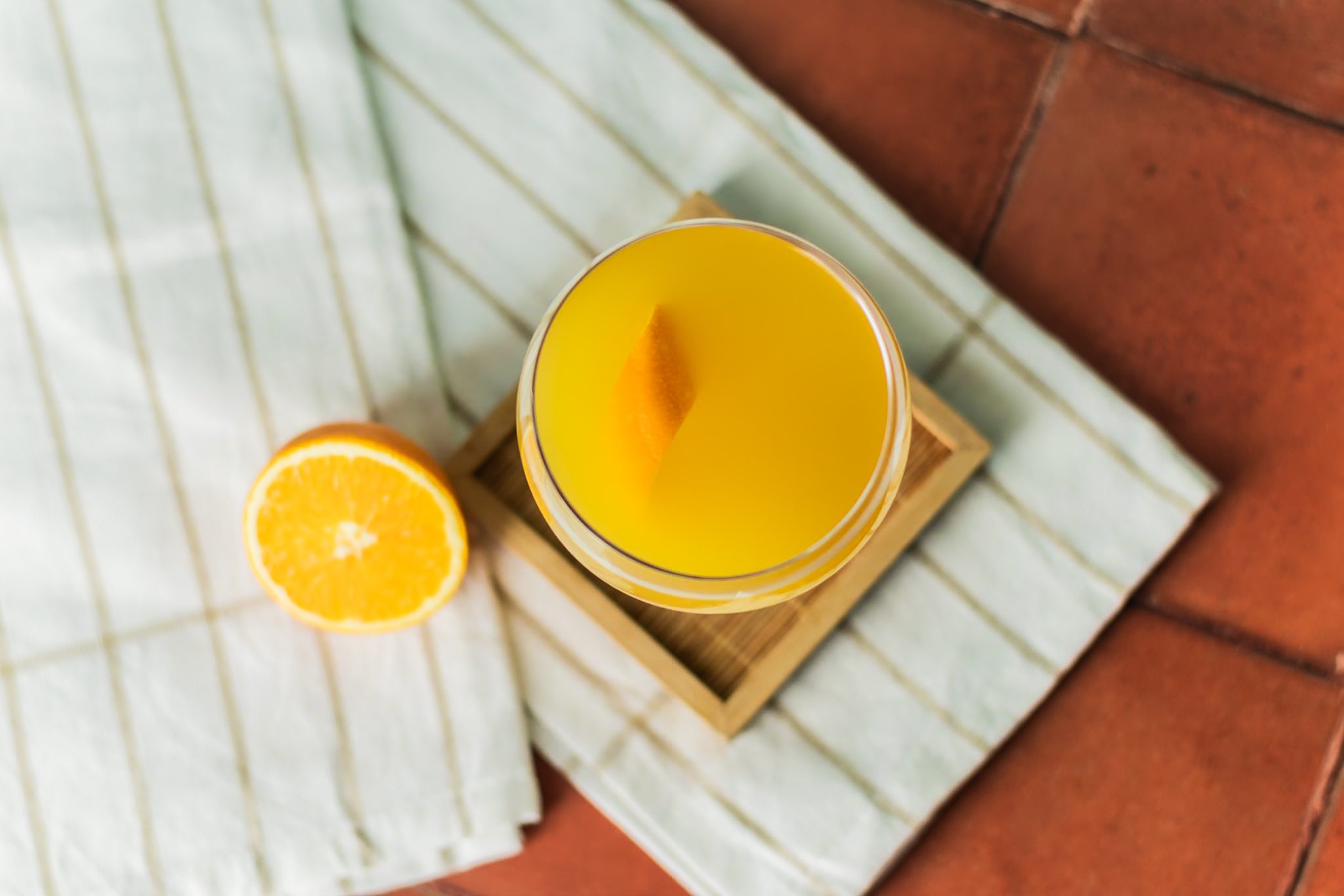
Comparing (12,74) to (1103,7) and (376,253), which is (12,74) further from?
(1103,7)

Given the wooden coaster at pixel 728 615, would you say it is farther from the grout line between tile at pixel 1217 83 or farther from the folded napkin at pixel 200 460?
the grout line between tile at pixel 1217 83

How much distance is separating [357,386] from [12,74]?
12.9 inches

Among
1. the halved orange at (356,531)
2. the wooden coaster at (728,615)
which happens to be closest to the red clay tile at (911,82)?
the wooden coaster at (728,615)

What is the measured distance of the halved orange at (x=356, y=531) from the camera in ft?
2.12

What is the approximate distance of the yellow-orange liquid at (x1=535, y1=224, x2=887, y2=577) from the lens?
53cm

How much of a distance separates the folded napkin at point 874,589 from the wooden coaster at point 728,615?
0.13ft

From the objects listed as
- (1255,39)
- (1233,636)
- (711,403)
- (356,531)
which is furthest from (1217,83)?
(356,531)

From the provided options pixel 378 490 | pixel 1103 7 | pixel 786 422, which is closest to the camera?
pixel 786 422

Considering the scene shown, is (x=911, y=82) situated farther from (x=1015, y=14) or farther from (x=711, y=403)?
(x=711, y=403)

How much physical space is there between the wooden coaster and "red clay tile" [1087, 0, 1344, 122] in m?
0.34

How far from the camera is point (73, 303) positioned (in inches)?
28.3

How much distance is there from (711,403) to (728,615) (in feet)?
0.67

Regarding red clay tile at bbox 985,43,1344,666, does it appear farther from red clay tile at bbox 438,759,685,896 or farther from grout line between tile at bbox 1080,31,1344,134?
red clay tile at bbox 438,759,685,896

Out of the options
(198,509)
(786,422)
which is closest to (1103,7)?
(786,422)
